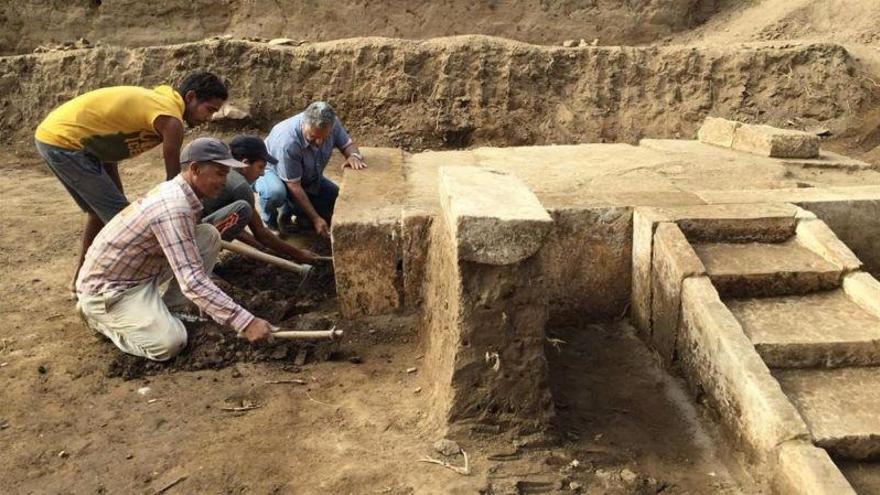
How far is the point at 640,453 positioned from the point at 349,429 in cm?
126

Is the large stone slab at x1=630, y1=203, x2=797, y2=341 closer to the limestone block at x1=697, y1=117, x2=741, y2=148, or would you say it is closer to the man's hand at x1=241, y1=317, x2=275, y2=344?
the man's hand at x1=241, y1=317, x2=275, y2=344

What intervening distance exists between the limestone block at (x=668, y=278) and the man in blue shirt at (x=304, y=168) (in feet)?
7.83

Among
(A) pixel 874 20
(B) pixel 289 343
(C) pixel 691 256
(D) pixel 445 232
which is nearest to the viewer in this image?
(D) pixel 445 232

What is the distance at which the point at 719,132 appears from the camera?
6.37 meters

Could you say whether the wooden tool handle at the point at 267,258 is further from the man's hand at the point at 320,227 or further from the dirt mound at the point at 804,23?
the dirt mound at the point at 804,23

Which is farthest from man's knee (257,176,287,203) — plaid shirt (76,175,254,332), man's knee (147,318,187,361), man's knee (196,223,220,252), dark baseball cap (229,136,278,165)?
man's knee (147,318,187,361)

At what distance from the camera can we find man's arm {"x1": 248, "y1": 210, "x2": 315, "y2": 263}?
196 inches

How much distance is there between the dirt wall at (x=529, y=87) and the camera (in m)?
9.37

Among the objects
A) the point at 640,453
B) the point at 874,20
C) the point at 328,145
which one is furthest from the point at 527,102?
the point at 640,453

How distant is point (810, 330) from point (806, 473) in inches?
39.6

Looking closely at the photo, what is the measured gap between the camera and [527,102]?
943 cm

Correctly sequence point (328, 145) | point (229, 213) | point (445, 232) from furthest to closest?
point (328, 145)
point (229, 213)
point (445, 232)

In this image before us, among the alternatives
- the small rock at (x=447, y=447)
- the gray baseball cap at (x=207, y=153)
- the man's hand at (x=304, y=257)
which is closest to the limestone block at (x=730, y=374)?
the small rock at (x=447, y=447)

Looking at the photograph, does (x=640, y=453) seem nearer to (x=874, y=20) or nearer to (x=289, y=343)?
(x=289, y=343)
